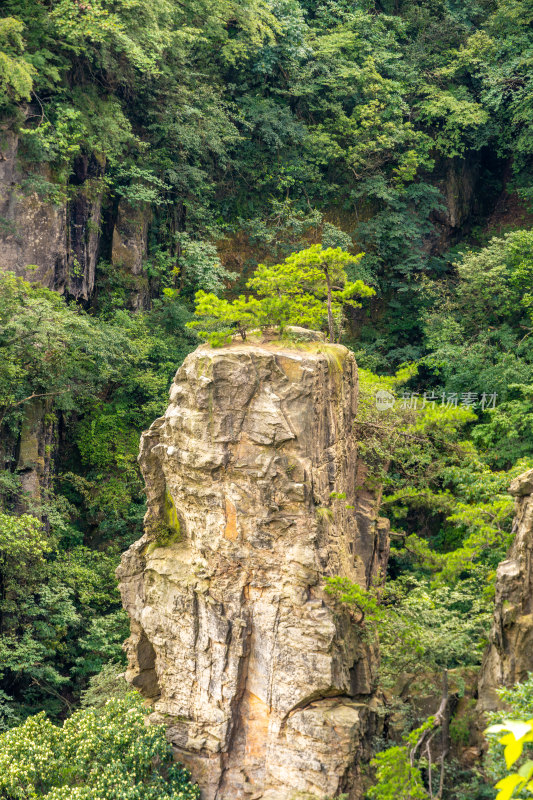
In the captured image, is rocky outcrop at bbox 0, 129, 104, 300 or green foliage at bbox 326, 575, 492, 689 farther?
rocky outcrop at bbox 0, 129, 104, 300

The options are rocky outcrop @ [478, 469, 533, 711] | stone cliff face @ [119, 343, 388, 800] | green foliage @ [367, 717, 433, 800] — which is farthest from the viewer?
stone cliff face @ [119, 343, 388, 800]

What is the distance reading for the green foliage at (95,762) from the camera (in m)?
12.6

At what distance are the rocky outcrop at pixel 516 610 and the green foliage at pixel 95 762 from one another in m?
5.66

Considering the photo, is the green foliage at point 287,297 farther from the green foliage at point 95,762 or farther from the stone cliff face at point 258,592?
the green foliage at point 95,762

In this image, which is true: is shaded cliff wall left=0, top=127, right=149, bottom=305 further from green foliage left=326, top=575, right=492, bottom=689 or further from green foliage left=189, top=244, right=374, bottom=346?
green foliage left=326, top=575, right=492, bottom=689

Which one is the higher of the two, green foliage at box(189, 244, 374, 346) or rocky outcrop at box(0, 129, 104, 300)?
rocky outcrop at box(0, 129, 104, 300)

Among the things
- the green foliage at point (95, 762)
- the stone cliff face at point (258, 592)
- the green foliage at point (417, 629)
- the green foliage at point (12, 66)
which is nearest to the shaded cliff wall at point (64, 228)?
the green foliage at point (12, 66)

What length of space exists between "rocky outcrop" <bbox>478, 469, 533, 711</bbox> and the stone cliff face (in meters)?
2.41

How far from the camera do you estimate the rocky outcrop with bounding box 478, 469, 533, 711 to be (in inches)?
500

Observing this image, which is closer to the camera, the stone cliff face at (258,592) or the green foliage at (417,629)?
the stone cliff face at (258,592)

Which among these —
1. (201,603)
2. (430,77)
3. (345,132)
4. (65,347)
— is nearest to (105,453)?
(65,347)

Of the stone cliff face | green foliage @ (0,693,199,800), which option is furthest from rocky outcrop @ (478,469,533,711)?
green foliage @ (0,693,199,800)

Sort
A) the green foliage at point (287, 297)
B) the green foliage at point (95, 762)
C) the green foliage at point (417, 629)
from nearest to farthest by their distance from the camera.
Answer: the green foliage at point (95, 762) → the green foliage at point (417, 629) → the green foliage at point (287, 297)

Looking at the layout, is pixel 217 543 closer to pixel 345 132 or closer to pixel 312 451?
pixel 312 451
